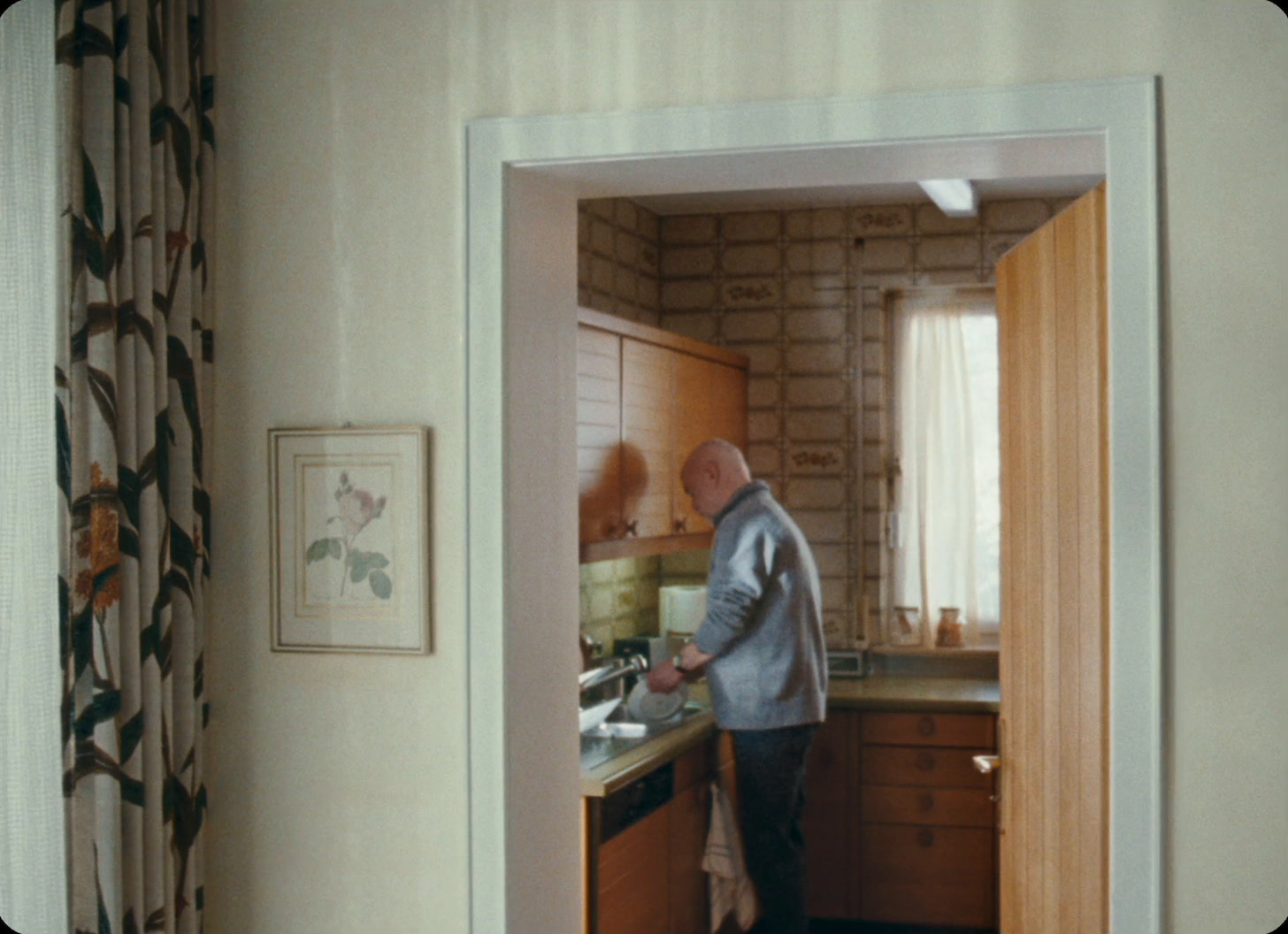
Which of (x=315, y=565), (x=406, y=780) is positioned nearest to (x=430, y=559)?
(x=315, y=565)

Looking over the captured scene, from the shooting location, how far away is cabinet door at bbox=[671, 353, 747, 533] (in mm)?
4562

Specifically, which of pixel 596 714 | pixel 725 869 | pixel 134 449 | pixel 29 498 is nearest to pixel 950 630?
pixel 725 869

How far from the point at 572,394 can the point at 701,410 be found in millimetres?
2257

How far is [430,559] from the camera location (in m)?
2.30

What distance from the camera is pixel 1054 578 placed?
248 cm

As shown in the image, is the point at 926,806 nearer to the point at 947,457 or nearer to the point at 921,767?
the point at 921,767

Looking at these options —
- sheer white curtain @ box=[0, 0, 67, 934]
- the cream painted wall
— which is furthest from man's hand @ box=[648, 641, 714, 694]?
sheer white curtain @ box=[0, 0, 67, 934]

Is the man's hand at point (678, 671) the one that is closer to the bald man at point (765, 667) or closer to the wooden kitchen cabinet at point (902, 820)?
the bald man at point (765, 667)

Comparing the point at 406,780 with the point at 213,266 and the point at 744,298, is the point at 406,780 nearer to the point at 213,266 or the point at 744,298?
the point at 213,266

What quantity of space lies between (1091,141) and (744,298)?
11.1ft

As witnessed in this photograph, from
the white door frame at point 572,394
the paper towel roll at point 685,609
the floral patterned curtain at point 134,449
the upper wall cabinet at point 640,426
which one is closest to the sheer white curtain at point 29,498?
the floral patterned curtain at point 134,449

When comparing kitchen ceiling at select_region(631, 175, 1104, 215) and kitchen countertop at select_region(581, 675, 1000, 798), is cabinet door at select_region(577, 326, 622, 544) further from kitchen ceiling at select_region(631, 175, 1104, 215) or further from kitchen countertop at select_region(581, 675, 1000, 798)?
kitchen ceiling at select_region(631, 175, 1104, 215)

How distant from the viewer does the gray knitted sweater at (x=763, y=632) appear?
4.10 meters

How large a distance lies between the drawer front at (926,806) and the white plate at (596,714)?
120cm
